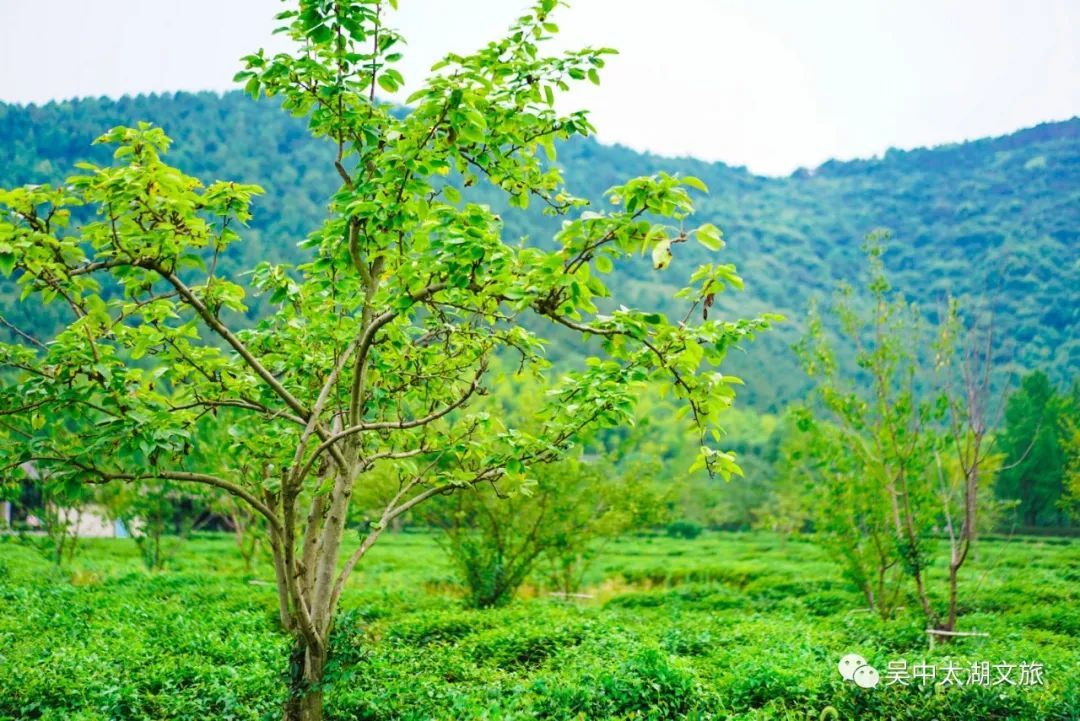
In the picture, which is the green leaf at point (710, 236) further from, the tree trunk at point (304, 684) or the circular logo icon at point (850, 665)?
the circular logo icon at point (850, 665)

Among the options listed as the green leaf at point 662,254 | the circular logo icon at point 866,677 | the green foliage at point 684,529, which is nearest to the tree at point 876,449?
the circular logo icon at point 866,677

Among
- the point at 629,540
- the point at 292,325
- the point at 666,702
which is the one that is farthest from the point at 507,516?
the point at 629,540

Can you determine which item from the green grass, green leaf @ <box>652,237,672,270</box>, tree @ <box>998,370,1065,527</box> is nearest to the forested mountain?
tree @ <box>998,370,1065,527</box>

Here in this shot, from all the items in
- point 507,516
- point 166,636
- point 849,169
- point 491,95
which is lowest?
point 166,636

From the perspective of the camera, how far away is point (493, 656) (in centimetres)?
842

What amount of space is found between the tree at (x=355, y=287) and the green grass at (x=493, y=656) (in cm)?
143

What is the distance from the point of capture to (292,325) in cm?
542

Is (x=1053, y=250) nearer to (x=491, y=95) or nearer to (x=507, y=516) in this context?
(x=507, y=516)

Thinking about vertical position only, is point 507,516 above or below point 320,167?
below

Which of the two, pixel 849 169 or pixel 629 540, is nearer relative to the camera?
pixel 629 540

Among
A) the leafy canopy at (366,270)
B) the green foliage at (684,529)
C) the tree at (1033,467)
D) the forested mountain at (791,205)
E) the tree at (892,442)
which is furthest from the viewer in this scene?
the forested mountain at (791,205)

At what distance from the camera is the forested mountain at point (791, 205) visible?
7975 centimetres

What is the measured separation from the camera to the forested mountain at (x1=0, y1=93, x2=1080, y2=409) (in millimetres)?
79750

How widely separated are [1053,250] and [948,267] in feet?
52.8
